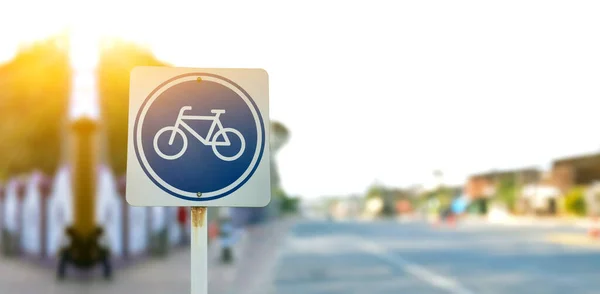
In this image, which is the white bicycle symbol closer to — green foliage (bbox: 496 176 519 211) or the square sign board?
the square sign board

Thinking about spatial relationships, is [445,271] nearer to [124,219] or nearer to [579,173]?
[124,219]

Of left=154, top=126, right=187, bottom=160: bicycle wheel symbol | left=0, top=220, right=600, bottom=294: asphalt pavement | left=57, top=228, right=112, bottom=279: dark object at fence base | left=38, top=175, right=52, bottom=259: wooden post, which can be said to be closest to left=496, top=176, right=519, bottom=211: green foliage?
left=0, top=220, right=600, bottom=294: asphalt pavement

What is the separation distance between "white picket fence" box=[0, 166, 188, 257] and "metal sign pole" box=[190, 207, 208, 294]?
1204cm

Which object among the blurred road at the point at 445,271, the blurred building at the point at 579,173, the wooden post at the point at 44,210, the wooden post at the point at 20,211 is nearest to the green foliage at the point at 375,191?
the blurred building at the point at 579,173

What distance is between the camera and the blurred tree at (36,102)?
17.3m

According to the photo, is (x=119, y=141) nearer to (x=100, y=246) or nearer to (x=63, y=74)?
(x=63, y=74)

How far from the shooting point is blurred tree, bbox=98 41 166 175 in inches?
695

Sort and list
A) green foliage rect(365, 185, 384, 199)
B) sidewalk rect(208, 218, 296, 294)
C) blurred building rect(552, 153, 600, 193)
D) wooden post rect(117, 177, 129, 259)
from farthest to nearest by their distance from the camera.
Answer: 1. green foliage rect(365, 185, 384, 199)
2. blurred building rect(552, 153, 600, 193)
3. wooden post rect(117, 177, 129, 259)
4. sidewalk rect(208, 218, 296, 294)

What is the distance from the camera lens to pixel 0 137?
61.8ft

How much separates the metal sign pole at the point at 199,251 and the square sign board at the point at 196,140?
3.0 inches

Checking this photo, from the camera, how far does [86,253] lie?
46.2ft

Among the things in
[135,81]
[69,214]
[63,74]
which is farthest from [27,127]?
[135,81]

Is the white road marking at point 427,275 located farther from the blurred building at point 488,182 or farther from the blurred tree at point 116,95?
the blurred building at point 488,182

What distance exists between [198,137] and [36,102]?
15656mm
